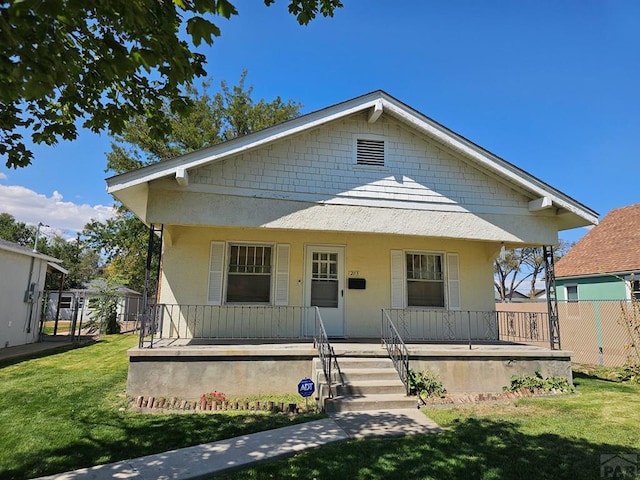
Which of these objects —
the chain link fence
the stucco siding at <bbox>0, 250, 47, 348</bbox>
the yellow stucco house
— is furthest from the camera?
the stucco siding at <bbox>0, 250, 47, 348</bbox>

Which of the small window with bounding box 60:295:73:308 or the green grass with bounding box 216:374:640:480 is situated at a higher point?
the small window with bounding box 60:295:73:308

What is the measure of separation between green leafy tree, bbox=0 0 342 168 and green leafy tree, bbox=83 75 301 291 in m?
16.5

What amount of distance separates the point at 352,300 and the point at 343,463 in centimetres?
515

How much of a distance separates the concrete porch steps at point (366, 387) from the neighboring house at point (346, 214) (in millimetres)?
1923

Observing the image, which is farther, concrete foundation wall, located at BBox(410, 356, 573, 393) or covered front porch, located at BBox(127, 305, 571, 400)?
concrete foundation wall, located at BBox(410, 356, 573, 393)

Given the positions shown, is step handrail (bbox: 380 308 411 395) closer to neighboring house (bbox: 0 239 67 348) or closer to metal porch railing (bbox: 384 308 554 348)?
metal porch railing (bbox: 384 308 554 348)

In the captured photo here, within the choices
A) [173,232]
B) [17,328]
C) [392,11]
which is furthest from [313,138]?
[17,328]

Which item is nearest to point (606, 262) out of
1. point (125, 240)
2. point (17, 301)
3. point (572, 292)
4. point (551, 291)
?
point (572, 292)

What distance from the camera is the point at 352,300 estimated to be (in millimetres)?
9188

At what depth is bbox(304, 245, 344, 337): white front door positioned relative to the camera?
29.6 feet

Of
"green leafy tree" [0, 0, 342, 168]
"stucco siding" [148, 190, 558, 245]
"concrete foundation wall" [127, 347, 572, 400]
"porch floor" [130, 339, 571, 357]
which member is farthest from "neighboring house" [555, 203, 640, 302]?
"green leafy tree" [0, 0, 342, 168]

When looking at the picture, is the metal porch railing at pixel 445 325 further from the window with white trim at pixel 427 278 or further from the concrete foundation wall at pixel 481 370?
the concrete foundation wall at pixel 481 370

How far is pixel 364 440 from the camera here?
15.9ft

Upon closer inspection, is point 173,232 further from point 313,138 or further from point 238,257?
point 313,138
